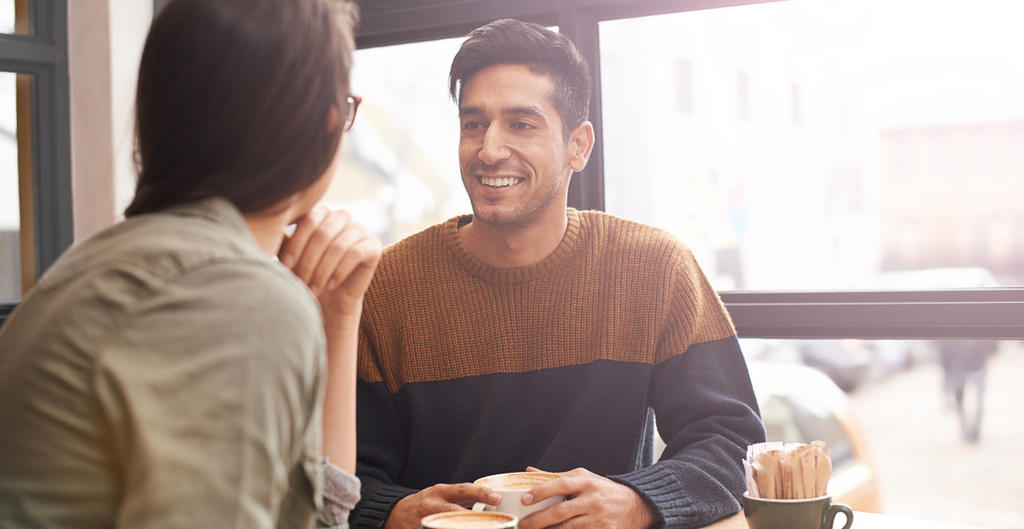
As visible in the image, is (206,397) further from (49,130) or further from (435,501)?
(49,130)

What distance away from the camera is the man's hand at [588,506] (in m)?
1.00

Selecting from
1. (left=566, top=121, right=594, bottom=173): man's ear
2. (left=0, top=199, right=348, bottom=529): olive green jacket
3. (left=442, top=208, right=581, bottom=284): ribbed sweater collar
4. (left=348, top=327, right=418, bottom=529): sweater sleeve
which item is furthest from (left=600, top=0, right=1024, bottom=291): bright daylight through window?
(left=0, top=199, right=348, bottom=529): olive green jacket

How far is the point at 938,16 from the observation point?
170 cm

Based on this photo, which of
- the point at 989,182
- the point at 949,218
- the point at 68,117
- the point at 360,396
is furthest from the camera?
the point at 949,218

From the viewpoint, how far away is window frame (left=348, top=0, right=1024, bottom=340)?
156cm

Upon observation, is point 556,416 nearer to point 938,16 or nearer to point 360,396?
point 360,396

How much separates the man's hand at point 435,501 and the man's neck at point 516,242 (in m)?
0.52

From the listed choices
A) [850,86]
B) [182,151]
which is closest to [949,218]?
[850,86]

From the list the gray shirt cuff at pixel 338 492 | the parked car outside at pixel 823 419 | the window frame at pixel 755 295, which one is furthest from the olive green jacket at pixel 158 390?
the parked car outside at pixel 823 419

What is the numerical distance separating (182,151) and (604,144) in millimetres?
1381

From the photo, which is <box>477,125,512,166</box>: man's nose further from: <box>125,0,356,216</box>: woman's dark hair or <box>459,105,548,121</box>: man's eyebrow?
<box>125,0,356,216</box>: woman's dark hair

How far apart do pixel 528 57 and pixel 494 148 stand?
20 centimetres

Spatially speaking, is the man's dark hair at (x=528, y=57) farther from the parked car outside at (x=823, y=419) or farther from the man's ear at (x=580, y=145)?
the parked car outside at (x=823, y=419)

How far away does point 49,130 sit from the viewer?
86.4 inches
